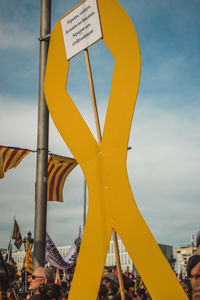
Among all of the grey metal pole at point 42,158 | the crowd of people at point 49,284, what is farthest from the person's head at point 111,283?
the grey metal pole at point 42,158

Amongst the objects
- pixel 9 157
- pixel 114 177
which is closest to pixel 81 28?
pixel 114 177

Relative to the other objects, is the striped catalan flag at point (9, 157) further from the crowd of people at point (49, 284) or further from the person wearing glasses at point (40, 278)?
the person wearing glasses at point (40, 278)

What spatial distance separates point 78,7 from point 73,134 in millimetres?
1461

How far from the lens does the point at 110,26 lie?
3.89 metres

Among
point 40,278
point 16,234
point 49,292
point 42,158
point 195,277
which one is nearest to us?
point 195,277

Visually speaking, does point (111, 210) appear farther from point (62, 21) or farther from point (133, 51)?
point (62, 21)

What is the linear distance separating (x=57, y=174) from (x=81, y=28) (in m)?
4.24

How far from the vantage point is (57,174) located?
7.91 m

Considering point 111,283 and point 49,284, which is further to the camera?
point 111,283

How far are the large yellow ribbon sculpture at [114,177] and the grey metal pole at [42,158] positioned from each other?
2.35m

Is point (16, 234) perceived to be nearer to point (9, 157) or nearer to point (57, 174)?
point (57, 174)

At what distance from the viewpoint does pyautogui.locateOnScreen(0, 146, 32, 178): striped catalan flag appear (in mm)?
7609

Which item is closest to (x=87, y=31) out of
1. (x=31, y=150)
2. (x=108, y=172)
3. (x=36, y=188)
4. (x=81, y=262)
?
(x=108, y=172)

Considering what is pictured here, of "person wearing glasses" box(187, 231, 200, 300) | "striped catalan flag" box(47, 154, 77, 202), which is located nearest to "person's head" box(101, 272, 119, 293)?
"striped catalan flag" box(47, 154, 77, 202)
